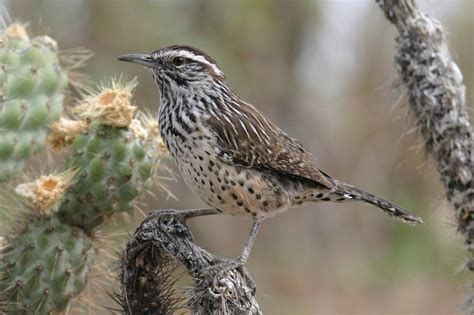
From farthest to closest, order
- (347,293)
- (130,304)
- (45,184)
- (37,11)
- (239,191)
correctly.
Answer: (347,293) → (37,11) → (239,191) → (45,184) → (130,304)

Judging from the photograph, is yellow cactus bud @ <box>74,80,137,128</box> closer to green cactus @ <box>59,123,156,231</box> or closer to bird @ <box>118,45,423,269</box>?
green cactus @ <box>59,123,156,231</box>

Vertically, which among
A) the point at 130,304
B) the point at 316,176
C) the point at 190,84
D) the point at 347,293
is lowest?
the point at 130,304

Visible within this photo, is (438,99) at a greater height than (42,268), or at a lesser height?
greater

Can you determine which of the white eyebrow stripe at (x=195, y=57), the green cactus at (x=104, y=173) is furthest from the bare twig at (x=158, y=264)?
the white eyebrow stripe at (x=195, y=57)

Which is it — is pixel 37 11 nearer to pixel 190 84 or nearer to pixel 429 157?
pixel 190 84

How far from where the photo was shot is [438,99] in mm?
3133

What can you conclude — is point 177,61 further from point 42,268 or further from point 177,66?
point 42,268

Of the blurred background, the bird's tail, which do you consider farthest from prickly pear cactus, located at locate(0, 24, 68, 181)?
the blurred background

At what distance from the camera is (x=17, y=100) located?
9.76 feet

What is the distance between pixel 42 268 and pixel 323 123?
520cm

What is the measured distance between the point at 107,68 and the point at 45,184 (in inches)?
159

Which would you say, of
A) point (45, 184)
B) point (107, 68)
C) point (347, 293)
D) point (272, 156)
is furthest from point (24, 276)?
point (347, 293)

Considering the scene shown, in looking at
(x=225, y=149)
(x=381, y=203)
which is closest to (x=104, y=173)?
(x=225, y=149)

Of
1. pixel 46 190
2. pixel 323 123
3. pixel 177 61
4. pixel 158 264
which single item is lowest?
pixel 158 264
